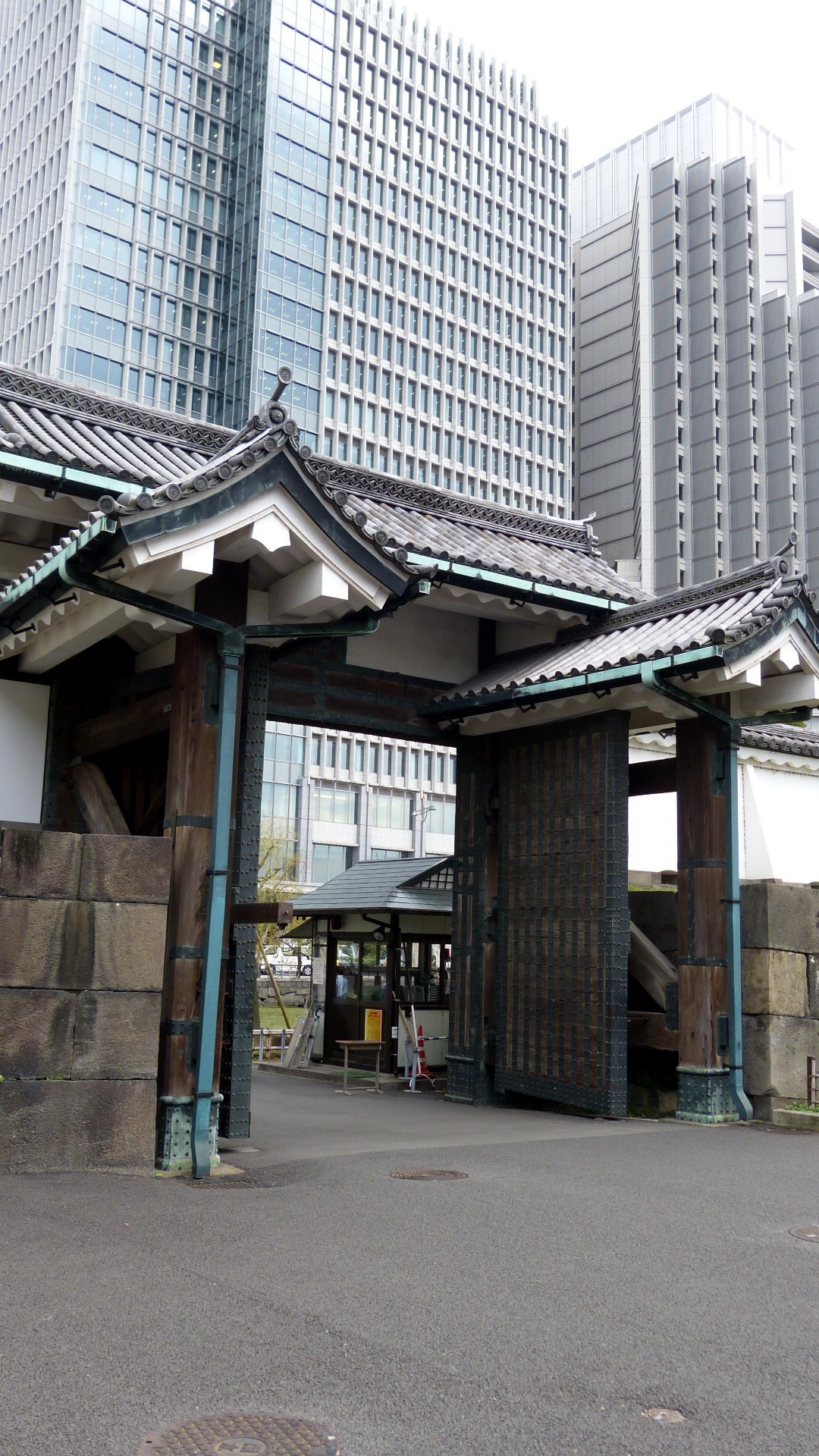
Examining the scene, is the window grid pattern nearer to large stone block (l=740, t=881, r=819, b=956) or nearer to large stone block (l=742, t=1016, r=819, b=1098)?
large stone block (l=740, t=881, r=819, b=956)

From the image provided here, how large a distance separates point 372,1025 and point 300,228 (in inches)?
2965

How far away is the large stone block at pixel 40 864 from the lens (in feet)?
25.2

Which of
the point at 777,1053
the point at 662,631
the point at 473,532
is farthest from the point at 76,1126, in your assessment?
the point at 473,532

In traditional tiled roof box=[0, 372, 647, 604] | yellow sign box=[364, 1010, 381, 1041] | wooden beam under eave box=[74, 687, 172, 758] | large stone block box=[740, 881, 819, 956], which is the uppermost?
traditional tiled roof box=[0, 372, 647, 604]

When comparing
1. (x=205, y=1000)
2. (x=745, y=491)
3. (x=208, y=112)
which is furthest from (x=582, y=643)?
(x=208, y=112)

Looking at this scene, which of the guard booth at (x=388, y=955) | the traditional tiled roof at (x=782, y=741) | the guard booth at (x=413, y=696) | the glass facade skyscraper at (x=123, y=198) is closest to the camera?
the guard booth at (x=413, y=696)

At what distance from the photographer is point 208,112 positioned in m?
82.6

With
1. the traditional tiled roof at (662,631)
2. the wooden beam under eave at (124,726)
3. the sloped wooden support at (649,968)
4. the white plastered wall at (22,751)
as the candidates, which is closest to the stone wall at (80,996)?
the wooden beam under eave at (124,726)

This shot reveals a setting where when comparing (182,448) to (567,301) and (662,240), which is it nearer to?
(662,240)

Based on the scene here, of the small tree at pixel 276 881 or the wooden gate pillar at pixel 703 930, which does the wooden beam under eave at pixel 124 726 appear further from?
the small tree at pixel 276 881

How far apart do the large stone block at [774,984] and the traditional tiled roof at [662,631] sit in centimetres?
339

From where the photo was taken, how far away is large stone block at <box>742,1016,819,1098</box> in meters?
11.5

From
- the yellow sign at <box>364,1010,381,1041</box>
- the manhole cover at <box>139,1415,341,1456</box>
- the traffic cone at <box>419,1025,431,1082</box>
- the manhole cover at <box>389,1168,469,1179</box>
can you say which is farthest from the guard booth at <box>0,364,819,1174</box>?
the yellow sign at <box>364,1010,381,1041</box>

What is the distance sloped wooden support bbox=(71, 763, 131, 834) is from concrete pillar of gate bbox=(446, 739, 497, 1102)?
4316 mm
